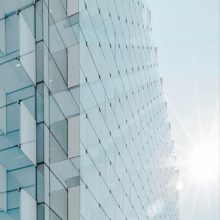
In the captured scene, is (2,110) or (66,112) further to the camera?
(66,112)

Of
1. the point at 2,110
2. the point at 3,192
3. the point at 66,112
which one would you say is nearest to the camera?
the point at 3,192

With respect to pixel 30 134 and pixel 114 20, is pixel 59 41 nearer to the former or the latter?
pixel 30 134

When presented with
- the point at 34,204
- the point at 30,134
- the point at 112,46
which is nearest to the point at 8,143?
the point at 30,134

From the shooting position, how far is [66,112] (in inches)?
688

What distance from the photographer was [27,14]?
600 inches

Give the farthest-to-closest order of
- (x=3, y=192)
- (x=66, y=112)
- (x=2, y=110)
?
(x=66, y=112) < (x=2, y=110) < (x=3, y=192)

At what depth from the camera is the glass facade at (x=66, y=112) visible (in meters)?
14.4

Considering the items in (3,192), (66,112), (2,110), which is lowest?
(3,192)

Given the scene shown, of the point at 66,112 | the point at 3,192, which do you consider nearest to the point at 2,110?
the point at 3,192

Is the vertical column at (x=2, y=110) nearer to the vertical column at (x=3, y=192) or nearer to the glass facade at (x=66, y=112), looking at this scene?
the glass facade at (x=66, y=112)

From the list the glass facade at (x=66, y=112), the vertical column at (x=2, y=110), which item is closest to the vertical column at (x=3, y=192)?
the glass facade at (x=66, y=112)

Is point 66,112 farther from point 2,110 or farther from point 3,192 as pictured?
point 3,192

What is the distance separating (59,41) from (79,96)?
8.91ft

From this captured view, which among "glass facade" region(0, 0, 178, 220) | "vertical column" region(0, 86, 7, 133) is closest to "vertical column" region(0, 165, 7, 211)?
"glass facade" region(0, 0, 178, 220)
